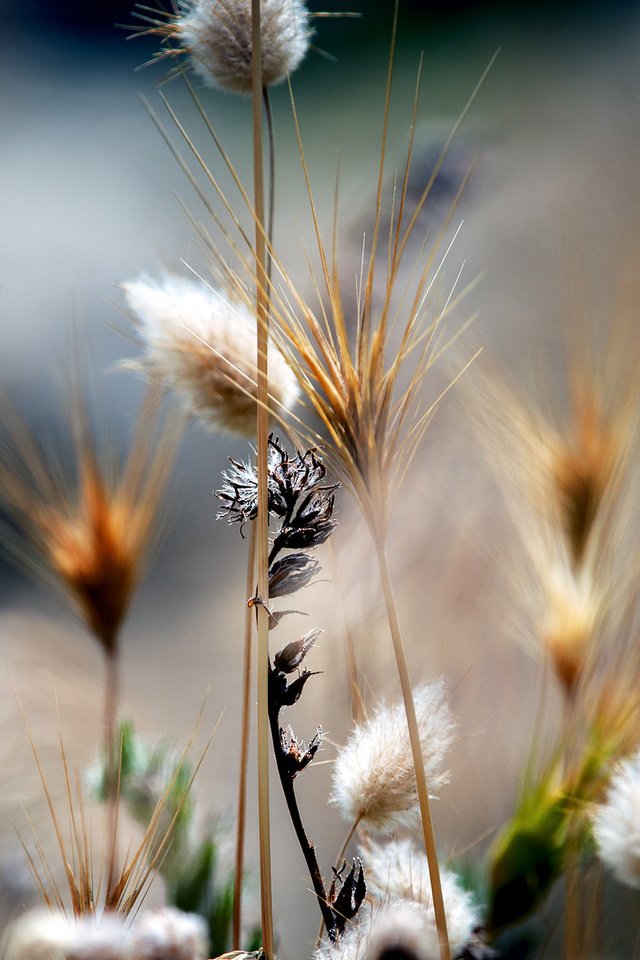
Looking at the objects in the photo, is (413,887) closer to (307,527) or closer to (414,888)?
(414,888)

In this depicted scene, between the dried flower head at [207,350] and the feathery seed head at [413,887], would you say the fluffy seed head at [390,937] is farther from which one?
the dried flower head at [207,350]

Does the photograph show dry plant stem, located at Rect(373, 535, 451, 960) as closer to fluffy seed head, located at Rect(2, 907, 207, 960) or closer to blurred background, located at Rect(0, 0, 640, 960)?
fluffy seed head, located at Rect(2, 907, 207, 960)

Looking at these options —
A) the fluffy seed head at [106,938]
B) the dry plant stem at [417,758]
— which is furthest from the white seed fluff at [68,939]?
the dry plant stem at [417,758]

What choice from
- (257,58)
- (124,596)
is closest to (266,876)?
(124,596)

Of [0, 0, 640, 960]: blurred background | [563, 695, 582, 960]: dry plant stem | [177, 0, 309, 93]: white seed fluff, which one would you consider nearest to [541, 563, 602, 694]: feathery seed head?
[563, 695, 582, 960]: dry plant stem

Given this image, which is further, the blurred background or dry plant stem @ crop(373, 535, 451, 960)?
the blurred background
